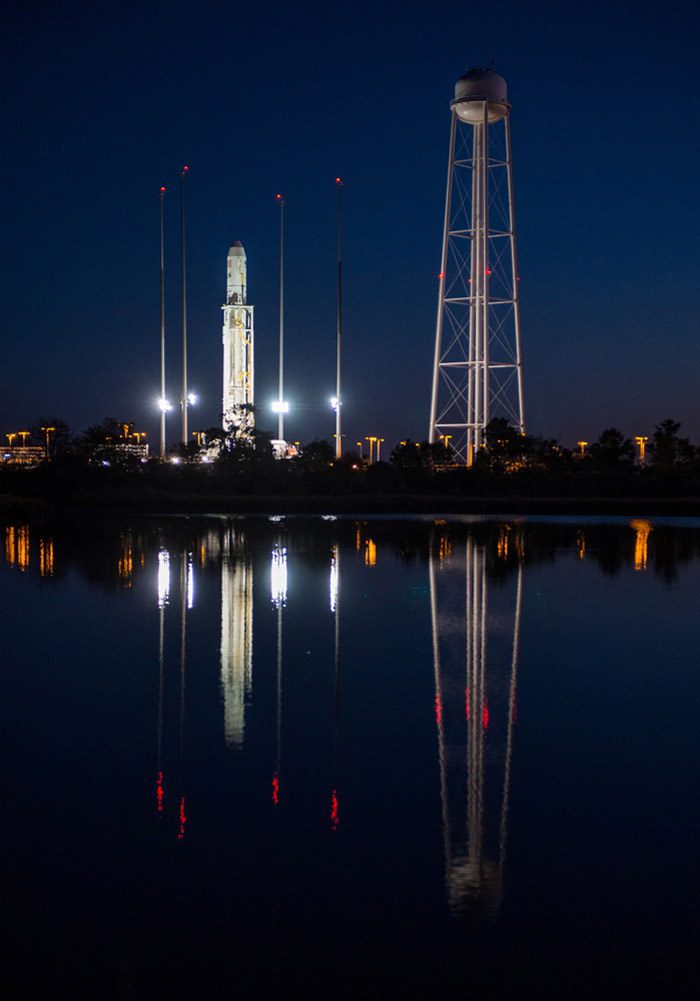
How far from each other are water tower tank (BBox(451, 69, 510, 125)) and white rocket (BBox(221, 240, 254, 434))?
25908 millimetres

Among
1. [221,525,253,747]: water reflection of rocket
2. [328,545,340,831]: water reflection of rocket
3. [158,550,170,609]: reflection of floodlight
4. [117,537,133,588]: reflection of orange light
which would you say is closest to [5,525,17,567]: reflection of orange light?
[117,537,133,588]: reflection of orange light

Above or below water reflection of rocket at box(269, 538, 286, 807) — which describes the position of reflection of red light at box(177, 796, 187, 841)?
below

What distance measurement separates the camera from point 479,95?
6031 centimetres

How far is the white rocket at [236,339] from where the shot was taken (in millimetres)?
81938

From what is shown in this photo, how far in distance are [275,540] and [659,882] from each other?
26938 mm

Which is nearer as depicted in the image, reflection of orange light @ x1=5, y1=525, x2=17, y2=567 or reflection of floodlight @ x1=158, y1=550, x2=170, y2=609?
reflection of floodlight @ x1=158, y1=550, x2=170, y2=609

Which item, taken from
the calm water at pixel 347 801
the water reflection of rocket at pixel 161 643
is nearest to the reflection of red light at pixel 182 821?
the calm water at pixel 347 801

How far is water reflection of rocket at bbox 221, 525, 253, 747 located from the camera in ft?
32.0

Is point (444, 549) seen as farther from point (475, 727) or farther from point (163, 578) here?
point (475, 727)

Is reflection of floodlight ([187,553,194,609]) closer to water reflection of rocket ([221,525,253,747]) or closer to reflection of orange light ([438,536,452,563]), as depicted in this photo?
water reflection of rocket ([221,525,253,747])

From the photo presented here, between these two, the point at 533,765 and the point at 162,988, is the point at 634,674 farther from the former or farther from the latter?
the point at 162,988

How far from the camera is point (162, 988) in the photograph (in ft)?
16.3

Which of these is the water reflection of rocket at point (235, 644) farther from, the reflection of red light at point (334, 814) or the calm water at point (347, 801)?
the reflection of red light at point (334, 814)

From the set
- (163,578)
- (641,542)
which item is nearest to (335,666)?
(163,578)
